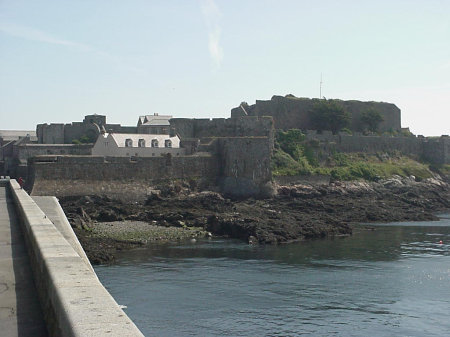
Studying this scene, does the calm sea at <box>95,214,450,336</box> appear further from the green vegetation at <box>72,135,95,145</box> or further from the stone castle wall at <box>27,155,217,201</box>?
the green vegetation at <box>72,135,95,145</box>

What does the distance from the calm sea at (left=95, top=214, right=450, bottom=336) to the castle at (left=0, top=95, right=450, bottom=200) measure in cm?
1640

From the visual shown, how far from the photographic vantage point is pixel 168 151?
5738cm

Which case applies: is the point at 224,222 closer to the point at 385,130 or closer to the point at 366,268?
the point at 366,268

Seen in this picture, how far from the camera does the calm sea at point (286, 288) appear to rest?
20109mm

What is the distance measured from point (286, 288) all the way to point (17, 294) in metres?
17.2

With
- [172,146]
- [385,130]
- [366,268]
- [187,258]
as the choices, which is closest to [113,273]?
[187,258]

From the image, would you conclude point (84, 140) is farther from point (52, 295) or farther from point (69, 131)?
point (52, 295)

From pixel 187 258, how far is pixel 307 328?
12396mm

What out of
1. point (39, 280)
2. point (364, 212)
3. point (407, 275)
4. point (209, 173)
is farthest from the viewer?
point (209, 173)

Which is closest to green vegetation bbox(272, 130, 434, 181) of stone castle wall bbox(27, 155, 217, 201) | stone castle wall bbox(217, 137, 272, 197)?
stone castle wall bbox(217, 137, 272, 197)

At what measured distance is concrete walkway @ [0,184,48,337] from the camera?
298 inches

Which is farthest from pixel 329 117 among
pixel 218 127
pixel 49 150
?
pixel 49 150

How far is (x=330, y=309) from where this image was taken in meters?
22.2

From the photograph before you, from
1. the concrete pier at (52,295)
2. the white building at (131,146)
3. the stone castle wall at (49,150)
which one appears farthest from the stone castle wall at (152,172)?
the concrete pier at (52,295)
